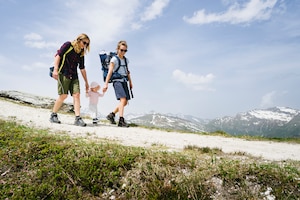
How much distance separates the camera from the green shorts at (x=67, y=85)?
33.8ft

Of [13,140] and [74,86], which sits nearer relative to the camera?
[13,140]

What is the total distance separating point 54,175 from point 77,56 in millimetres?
6777

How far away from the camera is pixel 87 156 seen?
5.21 metres

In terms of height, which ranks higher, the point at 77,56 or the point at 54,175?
the point at 77,56

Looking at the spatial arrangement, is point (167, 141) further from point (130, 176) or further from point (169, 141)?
point (130, 176)

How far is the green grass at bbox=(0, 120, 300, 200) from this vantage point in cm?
431

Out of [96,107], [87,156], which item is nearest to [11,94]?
[96,107]

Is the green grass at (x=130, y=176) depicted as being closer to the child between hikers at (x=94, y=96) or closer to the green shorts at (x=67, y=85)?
the green shorts at (x=67, y=85)

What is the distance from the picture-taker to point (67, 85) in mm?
10500

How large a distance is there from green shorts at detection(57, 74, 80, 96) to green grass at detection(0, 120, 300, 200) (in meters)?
5.12

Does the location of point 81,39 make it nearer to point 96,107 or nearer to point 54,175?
point 96,107

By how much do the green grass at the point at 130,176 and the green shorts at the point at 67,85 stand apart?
512 cm

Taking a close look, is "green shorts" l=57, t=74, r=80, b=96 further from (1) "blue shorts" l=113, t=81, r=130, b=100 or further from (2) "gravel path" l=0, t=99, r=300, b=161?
(1) "blue shorts" l=113, t=81, r=130, b=100

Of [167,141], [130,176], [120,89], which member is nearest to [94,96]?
[120,89]
